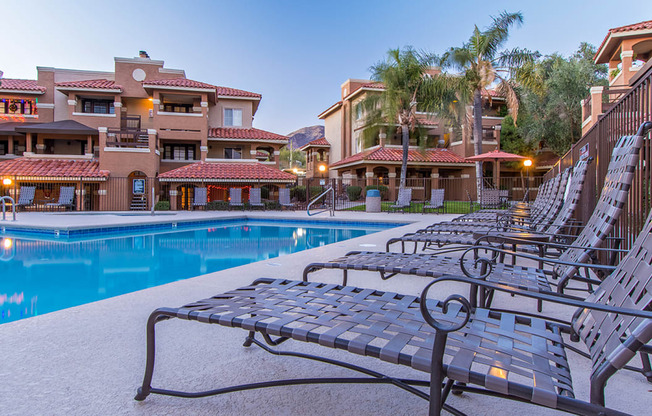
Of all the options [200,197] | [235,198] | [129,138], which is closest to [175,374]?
[235,198]

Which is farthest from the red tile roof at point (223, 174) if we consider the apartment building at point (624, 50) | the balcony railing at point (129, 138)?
the apartment building at point (624, 50)

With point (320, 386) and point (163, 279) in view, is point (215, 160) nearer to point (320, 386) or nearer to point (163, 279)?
point (163, 279)

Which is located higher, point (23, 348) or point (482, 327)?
point (482, 327)

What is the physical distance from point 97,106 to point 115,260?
73.9 feet

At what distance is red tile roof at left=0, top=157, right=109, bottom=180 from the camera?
2083cm

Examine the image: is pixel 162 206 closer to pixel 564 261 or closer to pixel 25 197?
pixel 25 197

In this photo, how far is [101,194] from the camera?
21.6 meters

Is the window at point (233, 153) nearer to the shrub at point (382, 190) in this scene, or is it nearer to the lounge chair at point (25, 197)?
the shrub at point (382, 190)

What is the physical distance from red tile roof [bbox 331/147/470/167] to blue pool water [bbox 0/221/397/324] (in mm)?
13931

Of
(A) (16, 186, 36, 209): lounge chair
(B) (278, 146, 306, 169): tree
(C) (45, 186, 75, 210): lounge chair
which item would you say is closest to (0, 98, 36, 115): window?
(A) (16, 186, 36, 209): lounge chair

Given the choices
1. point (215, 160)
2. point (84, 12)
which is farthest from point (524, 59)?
point (84, 12)

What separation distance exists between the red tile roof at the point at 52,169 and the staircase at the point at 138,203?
197 centimetres

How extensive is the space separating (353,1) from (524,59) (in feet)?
71.6

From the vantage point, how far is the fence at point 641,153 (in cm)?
325
